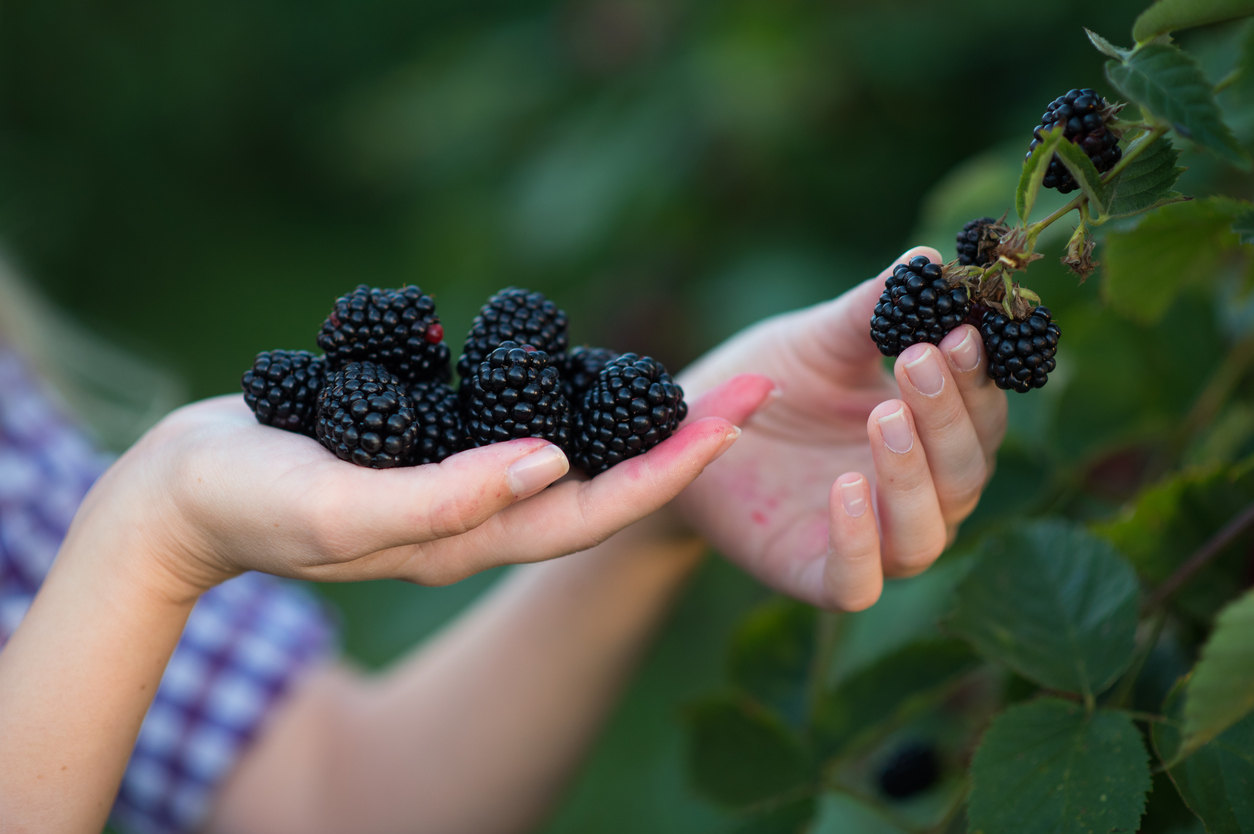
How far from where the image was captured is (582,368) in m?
0.96

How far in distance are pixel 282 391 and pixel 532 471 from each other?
0.30 m

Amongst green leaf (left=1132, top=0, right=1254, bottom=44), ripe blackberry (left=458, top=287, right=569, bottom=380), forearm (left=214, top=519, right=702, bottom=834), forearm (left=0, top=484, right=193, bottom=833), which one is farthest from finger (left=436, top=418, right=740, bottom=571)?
forearm (left=214, top=519, right=702, bottom=834)

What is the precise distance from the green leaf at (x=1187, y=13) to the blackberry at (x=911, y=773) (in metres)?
0.92

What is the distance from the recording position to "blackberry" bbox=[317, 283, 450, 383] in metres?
0.90

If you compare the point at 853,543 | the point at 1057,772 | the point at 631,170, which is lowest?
the point at 1057,772

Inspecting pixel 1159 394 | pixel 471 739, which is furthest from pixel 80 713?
pixel 1159 394

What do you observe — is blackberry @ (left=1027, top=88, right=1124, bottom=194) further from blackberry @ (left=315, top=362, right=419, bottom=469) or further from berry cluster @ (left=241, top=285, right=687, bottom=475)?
blackberry @ (left=315, top=362, right=419, bottom=469)

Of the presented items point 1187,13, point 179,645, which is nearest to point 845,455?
point 1187,13

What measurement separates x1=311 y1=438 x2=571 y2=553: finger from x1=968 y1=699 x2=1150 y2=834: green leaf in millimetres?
445

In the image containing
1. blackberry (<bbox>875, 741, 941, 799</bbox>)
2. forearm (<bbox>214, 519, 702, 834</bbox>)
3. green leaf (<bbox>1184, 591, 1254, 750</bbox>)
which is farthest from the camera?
forearm (<bbox>214, 519, 702, 834</bbox>)

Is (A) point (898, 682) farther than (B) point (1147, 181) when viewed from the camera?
Yes

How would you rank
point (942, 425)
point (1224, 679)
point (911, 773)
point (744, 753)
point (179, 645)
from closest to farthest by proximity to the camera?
point (1224, 679) < point (942, 425) < point (744, 753) < point (911, 773) < point (179, 645)

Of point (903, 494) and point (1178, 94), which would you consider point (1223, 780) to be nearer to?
point (903, 494)

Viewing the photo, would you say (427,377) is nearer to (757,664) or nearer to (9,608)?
(757,664)
